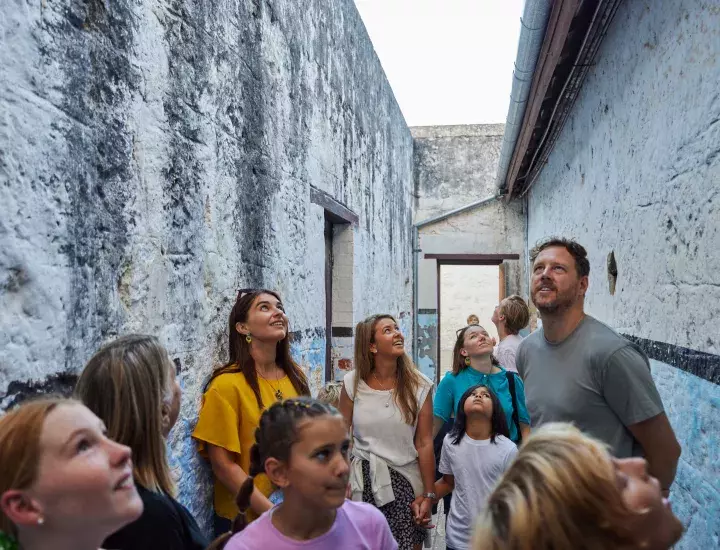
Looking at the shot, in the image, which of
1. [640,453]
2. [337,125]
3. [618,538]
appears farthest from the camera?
[337,125]

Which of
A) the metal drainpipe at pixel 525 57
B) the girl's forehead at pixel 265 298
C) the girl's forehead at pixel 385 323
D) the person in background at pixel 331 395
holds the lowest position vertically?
the person in background at pixel 331 395

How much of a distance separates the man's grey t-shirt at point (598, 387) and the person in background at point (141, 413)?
4.13 feet

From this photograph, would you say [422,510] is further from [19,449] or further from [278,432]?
[19,449]

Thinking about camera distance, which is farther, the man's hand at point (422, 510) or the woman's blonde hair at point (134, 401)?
the man's hand at point (422, 510)

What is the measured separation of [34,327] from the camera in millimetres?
2098

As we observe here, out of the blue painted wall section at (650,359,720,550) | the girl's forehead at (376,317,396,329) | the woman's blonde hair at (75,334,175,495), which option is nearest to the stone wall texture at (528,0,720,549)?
the blue painted wall section at (650,359,720,550)

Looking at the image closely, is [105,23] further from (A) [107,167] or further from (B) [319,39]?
(B) [319,39]

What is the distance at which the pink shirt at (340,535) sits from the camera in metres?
1.85

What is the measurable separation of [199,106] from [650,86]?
8.00ft

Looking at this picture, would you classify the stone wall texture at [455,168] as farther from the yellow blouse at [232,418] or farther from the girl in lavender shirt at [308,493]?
the girl in lavender shirt at [308,493]

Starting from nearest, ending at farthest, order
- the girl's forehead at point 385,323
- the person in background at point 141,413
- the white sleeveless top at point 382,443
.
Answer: the person in background at point 141,413, the white sleeveless top at point 382,443, the girl's forehead at point 385,323

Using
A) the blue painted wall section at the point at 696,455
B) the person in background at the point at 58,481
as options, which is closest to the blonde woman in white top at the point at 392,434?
the blue painted wall section at the point at 696,455

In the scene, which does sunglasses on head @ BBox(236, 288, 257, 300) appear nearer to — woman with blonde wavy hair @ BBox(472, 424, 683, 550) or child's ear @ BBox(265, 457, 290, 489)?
child's ear @ BBox(265, 457, 290, 489)

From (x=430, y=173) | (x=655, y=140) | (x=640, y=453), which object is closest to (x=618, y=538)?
(x=640, y=453)
